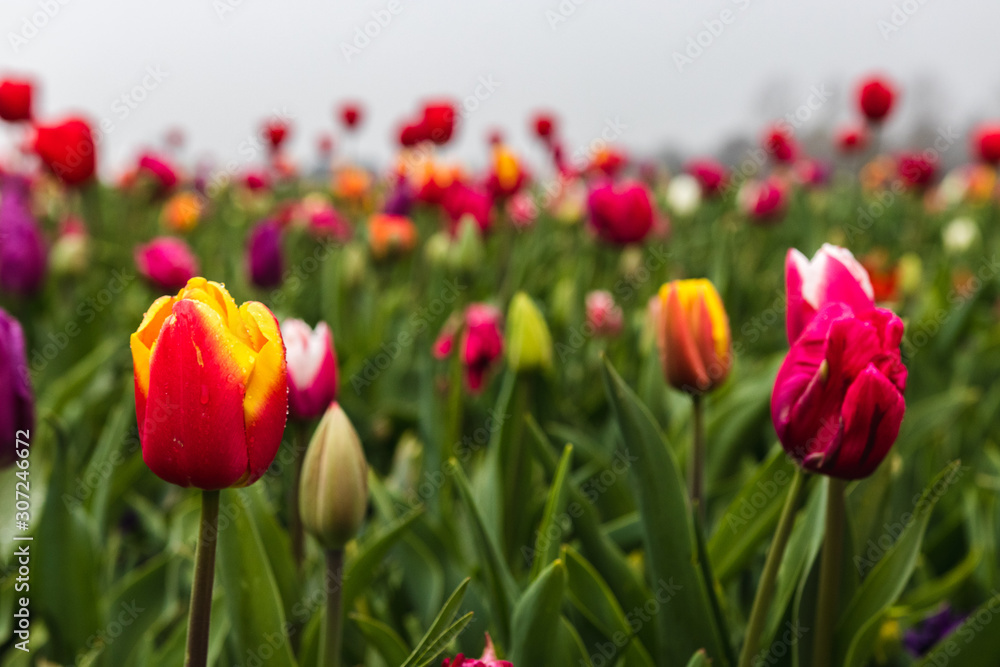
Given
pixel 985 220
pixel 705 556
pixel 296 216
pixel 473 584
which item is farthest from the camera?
pixel 985 220

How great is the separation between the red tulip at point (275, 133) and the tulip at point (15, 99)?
1.49 meters

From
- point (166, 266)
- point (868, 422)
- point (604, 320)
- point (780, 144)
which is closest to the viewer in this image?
point (868, 422)

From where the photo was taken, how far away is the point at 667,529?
660mm

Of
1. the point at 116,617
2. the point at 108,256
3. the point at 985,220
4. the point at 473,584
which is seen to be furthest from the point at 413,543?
the point at 985,220

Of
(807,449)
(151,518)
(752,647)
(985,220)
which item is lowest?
(985,220)

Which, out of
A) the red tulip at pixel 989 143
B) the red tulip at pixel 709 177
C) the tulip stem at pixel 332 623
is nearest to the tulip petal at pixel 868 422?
the tulip stem at pixel 332 623

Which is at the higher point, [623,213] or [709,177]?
[623,213]

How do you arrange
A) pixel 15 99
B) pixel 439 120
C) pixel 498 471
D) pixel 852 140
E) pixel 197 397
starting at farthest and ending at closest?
pixel 852 140, pixel 15 99, pixel 439 120, pixel 498 471, pixel 197 397

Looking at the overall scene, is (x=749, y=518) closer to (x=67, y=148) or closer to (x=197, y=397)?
(x=197, y=397)

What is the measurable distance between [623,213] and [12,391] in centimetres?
143

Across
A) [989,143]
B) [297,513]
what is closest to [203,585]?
[297,513]

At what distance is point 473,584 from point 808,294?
1.40ft

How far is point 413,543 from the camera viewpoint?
2.96ft

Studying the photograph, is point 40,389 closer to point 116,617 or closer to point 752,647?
point 116,617
